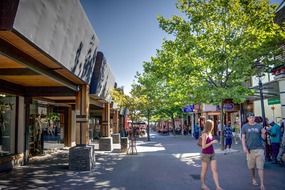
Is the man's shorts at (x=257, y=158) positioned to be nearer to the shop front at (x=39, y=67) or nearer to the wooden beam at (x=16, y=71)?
the shop front at (x=39, y=67)

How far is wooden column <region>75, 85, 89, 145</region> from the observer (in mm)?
13562

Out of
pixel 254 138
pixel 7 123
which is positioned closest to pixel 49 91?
pixel 7 123

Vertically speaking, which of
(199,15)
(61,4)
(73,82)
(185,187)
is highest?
(199,15)

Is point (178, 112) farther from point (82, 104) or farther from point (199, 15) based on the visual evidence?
point (82, 104)

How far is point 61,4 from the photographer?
8.50 m

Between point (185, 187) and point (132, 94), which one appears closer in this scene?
point (185, 187)

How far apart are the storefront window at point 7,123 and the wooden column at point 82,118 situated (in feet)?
10.2

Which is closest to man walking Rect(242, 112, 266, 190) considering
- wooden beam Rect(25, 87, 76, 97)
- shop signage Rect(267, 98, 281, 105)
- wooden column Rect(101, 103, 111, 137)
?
wooden beam Rect(25, 87, 76, 97)

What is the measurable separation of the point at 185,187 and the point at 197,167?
4165 millimetres

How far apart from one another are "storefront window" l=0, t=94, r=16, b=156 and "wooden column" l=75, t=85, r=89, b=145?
122 inches

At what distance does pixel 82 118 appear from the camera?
13.6 metres

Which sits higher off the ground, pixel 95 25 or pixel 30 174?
pixel 95 25

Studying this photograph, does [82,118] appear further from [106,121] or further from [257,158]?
[106,121]

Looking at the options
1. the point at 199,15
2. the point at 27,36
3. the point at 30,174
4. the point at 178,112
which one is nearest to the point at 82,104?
the point at 30,174
